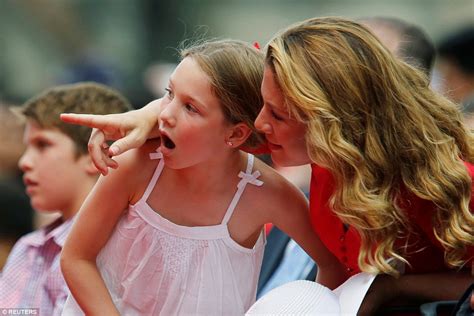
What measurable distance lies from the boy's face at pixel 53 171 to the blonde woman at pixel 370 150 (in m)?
0.97

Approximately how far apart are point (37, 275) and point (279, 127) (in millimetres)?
1237

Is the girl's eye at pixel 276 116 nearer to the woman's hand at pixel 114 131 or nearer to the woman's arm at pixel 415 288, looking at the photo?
the woman's hand at pixel 114 131

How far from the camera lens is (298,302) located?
217 cm

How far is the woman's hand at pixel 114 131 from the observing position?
2.30 m

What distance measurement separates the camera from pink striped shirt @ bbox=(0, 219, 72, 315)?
3.04 metres

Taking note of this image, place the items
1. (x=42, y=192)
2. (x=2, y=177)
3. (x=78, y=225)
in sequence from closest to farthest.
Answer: (x=78, y=225) → (x=42, y=192) → (x=2, y=177)

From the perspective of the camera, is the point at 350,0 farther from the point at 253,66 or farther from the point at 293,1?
the point at 253,66

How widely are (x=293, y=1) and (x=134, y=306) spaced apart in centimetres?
612

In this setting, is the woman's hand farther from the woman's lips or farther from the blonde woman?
the woman's lips

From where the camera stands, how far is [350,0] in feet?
26.7

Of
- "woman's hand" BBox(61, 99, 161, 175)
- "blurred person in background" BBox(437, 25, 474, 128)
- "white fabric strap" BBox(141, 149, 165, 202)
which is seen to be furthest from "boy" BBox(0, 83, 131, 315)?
"blurred person in background" BBox(437, 25, 474, 128)

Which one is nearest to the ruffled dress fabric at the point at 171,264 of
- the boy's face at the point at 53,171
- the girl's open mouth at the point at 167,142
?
the girl's open mouth at the point at 167,142

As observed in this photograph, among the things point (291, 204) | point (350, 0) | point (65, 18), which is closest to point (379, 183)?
point (291, 204)

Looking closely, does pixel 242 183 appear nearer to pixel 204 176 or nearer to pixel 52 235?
pixel 204 176
